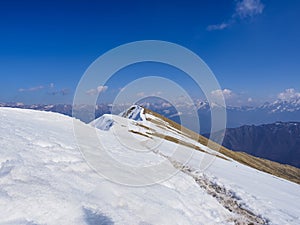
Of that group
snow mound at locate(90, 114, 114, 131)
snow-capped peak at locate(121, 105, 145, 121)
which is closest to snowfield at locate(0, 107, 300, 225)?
snow mound at locate(90, 114, 114, 131)

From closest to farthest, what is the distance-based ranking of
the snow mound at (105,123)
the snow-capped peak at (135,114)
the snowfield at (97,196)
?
the snowfield at (97,196) → the snow mound at (105,123) → the snow-capped peak at (135,114)

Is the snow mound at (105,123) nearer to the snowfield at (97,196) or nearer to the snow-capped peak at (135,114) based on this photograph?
the snow-capped peak at (135,114)

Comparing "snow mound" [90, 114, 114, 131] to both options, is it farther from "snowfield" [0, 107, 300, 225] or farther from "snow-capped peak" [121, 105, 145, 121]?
"snowfield" [0, 107, 300, 225]

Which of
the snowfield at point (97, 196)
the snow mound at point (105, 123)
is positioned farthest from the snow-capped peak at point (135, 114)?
the snowfield at point (97, 196)

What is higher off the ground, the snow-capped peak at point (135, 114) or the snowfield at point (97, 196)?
the snow-capped peak at point (135, 114)

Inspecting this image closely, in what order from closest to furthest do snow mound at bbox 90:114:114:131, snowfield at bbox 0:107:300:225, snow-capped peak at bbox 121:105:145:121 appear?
1. snowfield at bbox 0:107:300:225
2. snow mound at bbox 90:114:114:131
3. snow-capped peak at bbox 121:105:145:121

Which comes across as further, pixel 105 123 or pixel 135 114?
pixel 135 114

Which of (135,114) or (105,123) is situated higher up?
(135,114)

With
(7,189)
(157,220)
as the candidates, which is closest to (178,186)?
(157,220)

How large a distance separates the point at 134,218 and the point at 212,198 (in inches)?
328

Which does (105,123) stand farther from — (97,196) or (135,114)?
(97,196)

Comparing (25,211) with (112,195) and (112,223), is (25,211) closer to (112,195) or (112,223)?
(112,223)

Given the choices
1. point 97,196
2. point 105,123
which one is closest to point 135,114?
point 105,123


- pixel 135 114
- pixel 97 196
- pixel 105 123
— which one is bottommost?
pixel 105 123
